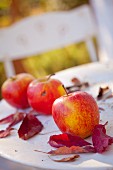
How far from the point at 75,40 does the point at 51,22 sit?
0.62 ft

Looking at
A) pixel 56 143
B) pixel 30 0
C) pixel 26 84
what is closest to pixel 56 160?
pixel 56 143

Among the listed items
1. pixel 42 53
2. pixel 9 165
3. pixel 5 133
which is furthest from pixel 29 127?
pixel 42 53

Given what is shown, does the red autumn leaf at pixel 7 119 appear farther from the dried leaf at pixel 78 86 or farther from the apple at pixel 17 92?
the dried leaf at pixel 78 86

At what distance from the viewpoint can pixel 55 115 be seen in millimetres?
853

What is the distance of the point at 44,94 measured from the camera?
1.00m

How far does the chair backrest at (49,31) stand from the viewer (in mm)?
2146

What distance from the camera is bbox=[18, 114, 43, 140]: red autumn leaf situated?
2.88ft

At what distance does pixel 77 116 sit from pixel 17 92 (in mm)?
321

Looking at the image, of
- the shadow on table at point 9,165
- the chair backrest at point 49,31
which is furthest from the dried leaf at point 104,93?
the chair backrest at point 49,31

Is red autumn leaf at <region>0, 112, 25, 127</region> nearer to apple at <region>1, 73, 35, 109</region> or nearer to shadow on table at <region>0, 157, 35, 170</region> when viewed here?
apple at <region>1, 73, 35, 109</region>

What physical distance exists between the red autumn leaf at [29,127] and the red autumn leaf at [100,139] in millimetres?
167

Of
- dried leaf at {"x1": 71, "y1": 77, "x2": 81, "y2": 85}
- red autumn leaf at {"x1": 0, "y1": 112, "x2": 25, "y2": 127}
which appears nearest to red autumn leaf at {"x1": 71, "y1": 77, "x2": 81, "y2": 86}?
dried leaf at {"x1": 71, "y1": 77, "x2": 81, "y2": 85}

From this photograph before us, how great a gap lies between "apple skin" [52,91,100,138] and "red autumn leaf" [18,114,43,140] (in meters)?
0.08

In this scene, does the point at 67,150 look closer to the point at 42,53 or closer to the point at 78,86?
the point at 78,86
